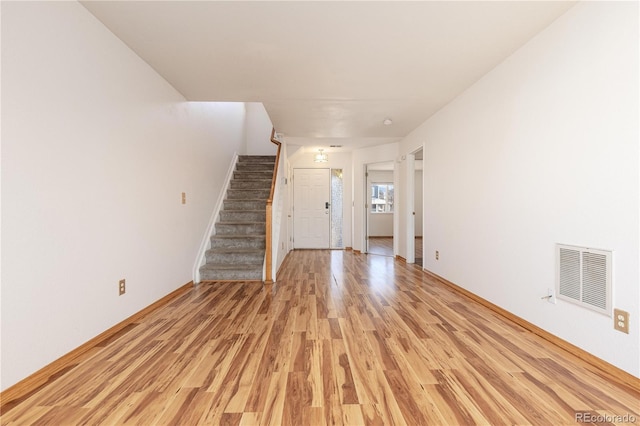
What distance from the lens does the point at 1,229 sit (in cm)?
144

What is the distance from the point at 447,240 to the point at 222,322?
2.81 metres

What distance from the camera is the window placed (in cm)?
975

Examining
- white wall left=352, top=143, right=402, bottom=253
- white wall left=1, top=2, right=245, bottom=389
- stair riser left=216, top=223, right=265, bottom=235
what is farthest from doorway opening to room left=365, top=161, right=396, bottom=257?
white wall left=1, top=2, right=245, bottom=389

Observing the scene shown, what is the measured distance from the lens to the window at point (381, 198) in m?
9.75

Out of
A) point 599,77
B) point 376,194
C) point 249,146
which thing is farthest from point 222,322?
point 376,194

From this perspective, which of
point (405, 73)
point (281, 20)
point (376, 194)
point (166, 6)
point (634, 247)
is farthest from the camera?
point (376, 194)

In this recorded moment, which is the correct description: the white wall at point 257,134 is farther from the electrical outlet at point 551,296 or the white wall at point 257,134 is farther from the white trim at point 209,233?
the electrical outlet at point 551,296

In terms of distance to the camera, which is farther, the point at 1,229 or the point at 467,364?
the point at 467,364

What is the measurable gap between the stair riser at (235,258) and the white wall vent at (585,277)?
128 inches

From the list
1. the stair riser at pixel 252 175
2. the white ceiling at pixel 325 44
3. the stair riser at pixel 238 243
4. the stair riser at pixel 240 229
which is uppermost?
the white ceiling at pixel 325 44

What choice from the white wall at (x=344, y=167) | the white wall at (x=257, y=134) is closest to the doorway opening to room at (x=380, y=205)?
the white wall at (x=344, y=167)

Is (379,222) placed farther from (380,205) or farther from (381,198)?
(381,198)

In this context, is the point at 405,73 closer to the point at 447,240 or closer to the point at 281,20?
the point at 281,20

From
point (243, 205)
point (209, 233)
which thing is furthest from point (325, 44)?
point (243, 205)
